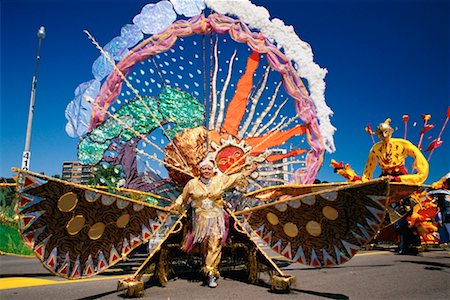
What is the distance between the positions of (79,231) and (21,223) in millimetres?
611

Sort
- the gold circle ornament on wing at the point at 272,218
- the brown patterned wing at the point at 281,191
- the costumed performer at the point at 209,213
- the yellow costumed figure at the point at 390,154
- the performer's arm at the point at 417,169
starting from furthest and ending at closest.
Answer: the yellow costumed figure at the point at 390,154 → the performer's arm at the point at 417,169 → the brown patterned wing at the point at 281,191 → the gold circle ornament on wing at the point at 272,218 → the costumed performer at the point at 209,213

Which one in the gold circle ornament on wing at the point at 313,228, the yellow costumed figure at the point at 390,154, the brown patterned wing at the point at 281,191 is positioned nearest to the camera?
the gold circle ornament on wing at the point at 313,228

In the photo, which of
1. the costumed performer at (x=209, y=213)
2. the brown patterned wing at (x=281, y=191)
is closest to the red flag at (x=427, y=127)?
the brown patterned wing at (x=281, y=191)

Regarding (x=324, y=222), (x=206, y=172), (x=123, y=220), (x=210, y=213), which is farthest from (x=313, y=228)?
(x=123, y=220)

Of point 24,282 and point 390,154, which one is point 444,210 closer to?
point 390,154

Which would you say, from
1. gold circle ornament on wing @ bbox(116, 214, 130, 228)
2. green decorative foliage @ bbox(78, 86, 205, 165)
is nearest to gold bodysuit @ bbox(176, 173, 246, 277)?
gold circle ornament on wing @ bbox(116, 214, 130, 228)

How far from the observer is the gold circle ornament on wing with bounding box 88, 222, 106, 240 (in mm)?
3537

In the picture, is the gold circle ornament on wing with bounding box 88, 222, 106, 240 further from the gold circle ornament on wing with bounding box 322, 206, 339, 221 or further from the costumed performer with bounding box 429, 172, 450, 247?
the costumed performer with bounding box 429, 172, 450, 247

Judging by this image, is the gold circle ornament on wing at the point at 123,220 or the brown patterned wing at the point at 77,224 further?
the gold circle ornament on wing at the point at 123,220

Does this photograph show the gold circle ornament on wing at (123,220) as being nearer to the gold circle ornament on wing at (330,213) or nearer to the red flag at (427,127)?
the gold circle ornament on wing at (330,213)

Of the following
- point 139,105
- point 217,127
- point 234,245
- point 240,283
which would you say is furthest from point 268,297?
point 139,105

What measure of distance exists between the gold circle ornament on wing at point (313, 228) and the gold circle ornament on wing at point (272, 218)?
0.43m

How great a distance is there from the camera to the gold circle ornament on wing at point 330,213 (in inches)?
141

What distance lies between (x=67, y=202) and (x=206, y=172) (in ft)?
5.54
